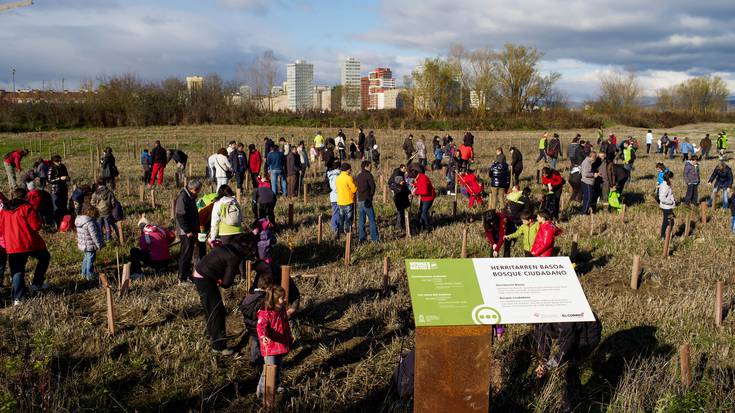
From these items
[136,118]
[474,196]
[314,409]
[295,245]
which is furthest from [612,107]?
[314,409]

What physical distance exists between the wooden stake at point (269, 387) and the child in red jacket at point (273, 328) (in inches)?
9.4

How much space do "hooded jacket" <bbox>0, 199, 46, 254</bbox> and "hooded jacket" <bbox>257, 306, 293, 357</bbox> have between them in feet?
14.5

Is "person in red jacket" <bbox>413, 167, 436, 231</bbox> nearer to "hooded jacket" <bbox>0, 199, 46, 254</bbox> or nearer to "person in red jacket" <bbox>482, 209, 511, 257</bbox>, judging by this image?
"person in red jacket" <bbox>482, 209, 511, 257</bbox>

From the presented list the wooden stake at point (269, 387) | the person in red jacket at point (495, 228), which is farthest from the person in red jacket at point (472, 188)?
the wooden stake at point (269, 387)

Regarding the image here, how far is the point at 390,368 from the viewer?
615 cm

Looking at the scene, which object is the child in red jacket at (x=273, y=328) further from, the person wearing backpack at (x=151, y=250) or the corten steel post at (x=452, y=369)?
the person wearing backpack at (x=151, y=250)

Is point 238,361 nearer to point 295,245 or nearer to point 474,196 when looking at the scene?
point 295,245

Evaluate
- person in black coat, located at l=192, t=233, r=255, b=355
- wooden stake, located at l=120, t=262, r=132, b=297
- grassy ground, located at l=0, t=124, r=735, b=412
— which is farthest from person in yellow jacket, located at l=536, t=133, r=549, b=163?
person in black coat, located at l=192, t=233, r=255, b=355

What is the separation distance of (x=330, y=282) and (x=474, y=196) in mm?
7223

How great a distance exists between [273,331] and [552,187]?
9233mm

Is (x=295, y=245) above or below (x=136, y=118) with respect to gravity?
below

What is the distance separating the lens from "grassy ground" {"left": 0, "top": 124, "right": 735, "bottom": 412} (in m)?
5.41

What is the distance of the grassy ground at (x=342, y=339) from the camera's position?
213 inches

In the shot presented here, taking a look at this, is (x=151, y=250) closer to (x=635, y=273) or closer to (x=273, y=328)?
(x=273, y=328)
